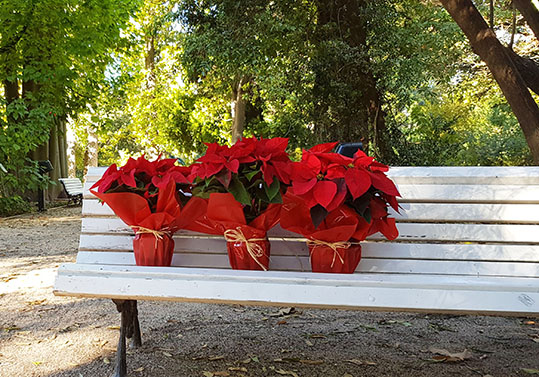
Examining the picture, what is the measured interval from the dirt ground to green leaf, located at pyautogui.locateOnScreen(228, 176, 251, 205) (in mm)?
1107

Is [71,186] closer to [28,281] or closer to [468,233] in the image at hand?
[28,281]

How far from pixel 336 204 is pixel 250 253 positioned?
0.48 meters

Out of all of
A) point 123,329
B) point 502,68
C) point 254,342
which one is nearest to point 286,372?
point 254,342

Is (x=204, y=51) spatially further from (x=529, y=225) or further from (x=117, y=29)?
(x=529, y=225)

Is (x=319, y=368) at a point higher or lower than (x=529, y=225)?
lower

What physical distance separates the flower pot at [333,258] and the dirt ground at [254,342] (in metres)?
0.81

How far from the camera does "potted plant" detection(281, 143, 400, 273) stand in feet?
6.99

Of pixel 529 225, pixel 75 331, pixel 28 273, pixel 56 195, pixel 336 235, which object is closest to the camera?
pixel 336 235

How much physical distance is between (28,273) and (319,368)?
12.7 feet

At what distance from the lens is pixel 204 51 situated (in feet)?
38.5

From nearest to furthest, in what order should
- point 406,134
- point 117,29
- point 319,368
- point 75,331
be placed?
1. point 319,368
2. point 75,331
3. point 406,134
4. point 117,29

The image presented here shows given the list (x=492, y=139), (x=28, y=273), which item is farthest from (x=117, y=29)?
(x=492, y=139)

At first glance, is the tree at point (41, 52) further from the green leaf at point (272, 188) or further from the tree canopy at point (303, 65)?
the green leaf at point (272, 188)

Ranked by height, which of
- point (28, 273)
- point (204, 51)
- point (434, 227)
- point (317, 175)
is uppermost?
point (204, 51)
